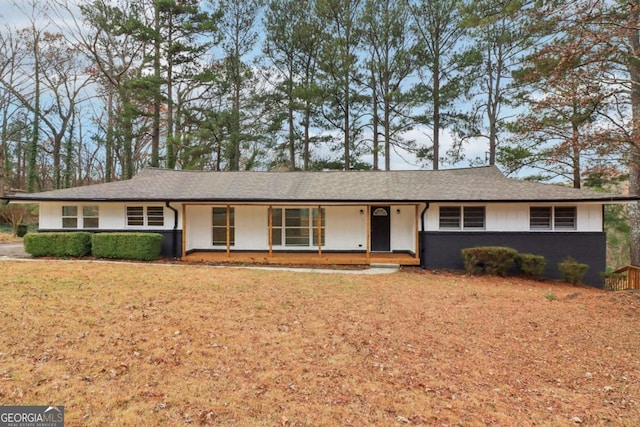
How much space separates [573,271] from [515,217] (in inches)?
94.5

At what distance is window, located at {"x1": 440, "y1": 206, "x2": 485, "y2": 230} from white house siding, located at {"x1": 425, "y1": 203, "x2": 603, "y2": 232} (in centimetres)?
20

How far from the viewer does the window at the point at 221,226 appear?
43.4 ft

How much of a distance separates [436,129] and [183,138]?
15.3 meters

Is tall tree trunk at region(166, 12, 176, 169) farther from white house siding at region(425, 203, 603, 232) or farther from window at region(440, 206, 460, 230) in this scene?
white house siding at region(425, 203, 603, 232)

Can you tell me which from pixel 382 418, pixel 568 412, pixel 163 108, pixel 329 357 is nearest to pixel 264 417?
pixel 382 418

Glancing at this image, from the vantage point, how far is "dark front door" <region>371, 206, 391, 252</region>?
1319 centimetres

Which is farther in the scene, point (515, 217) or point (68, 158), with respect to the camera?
point (68, 158)

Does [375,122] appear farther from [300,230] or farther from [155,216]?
[155,216]

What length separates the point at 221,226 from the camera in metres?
13.2

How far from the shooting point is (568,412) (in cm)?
313

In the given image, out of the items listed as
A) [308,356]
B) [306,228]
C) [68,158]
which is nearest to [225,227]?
[306,228]

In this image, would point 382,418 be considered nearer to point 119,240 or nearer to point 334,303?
point 334,303

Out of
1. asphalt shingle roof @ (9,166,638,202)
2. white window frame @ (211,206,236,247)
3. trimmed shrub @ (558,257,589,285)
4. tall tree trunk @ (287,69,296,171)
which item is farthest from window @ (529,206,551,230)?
tall tree trunk @ (287,69,296,171)

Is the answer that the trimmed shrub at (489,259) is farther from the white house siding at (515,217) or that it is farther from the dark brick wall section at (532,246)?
the white house siding at (515,217)
